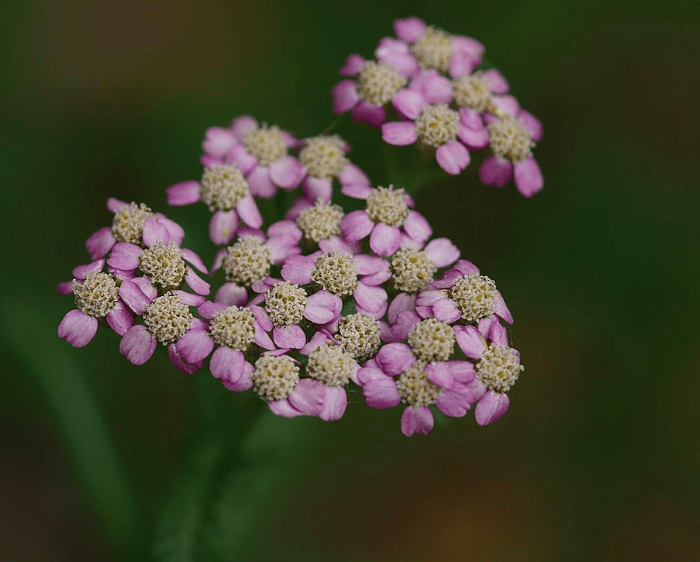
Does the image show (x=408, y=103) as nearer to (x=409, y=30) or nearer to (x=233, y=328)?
(x=409, y=30)

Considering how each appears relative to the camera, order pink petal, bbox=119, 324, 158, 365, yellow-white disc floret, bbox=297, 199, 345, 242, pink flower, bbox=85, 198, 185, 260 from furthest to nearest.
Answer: yellow-white disc floret, bbox=297, 199, 345, 242 → pink flower, bbox=85, 198, 185, 260 → pink petal, bbox=119, 324, 158, 365

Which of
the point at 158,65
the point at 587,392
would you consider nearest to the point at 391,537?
the point at 587,392

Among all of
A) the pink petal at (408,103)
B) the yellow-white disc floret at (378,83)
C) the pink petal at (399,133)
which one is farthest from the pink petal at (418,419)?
the yellow-white disc floret at (378,83)

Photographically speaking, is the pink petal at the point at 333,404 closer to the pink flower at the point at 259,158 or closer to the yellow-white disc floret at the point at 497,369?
the yellow-white disc floret at the point at 497,369

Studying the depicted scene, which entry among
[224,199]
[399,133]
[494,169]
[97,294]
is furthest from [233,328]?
[494,169]

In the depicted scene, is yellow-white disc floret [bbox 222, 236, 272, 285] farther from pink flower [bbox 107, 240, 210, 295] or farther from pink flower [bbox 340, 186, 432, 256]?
pink flower [bbox 340, 186, 432, 256]

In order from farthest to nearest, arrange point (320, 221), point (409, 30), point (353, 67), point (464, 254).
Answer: point (464, 254) < point (409, 30) < point (353, 67) < point (320, 221)

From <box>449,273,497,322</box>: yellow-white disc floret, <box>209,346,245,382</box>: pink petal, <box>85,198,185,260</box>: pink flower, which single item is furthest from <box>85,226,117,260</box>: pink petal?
<box>449,273,497,322</box>: yellow-white disc floret
